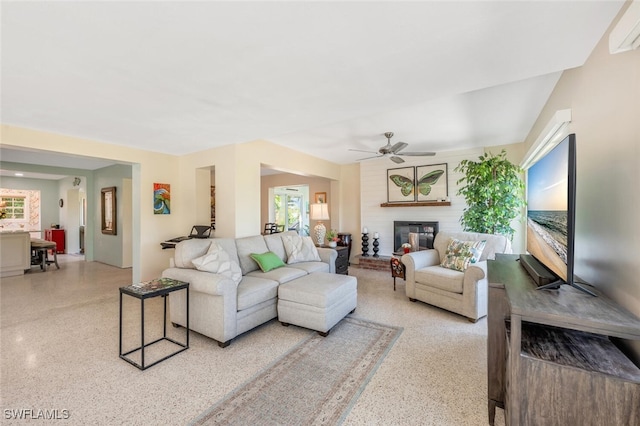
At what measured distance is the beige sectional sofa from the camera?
2452mm

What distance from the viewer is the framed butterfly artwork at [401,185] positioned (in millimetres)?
5734

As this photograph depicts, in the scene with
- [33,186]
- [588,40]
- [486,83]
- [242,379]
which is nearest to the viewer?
[588,40]

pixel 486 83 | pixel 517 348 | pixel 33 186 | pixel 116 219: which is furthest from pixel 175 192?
pixel 33 186

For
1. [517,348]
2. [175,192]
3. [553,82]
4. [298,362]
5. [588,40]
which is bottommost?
[298,362]

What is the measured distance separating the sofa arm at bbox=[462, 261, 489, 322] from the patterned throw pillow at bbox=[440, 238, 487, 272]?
25 centimetres

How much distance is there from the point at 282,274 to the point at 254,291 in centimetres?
52

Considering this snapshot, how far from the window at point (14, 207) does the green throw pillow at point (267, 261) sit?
9.76m

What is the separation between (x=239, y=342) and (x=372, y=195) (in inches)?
177

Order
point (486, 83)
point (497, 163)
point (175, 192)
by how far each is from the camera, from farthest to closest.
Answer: point (175, 192) → point (497, 163) → point (486, 83)

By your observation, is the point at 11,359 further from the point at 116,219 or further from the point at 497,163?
the point at 497,163

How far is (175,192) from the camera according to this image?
4840mm

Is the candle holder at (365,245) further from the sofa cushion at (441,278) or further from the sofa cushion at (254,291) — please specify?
the sofa cushion at (254,291)

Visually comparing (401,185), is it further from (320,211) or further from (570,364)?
(570,364)

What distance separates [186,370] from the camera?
2.12 m
